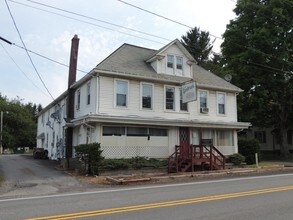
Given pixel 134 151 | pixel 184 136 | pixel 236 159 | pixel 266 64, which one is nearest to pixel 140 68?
pixel 184 136

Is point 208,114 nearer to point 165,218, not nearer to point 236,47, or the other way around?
point 236,47

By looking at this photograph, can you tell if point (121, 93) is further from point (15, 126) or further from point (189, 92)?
point (15, 126)

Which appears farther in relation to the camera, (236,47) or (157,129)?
(236,47)

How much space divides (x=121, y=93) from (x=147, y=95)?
6.55 ft

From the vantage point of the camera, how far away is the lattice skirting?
20331mm

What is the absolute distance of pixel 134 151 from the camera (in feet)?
69.8

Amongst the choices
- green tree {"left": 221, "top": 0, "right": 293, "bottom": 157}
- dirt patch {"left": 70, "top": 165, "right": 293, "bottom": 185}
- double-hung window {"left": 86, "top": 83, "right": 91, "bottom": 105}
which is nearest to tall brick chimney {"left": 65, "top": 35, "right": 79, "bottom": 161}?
double-hung window {"left": 86, "top": 83, "right": 91, "bottom": 105}

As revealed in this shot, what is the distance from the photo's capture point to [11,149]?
221 ft

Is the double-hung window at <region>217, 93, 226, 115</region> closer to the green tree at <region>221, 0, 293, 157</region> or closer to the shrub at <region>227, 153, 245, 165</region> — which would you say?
the shrub at <region>227, 153, 245, 165</region>

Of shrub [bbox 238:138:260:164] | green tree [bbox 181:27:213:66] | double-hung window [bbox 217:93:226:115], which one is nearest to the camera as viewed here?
double-hung window [bbox 217:93:226:115]

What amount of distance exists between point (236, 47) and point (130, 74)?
18.5 metres

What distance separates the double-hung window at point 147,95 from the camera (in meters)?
22.6

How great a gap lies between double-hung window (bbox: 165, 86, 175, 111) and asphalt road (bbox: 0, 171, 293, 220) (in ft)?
39.2

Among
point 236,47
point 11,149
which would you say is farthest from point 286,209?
point 11,149
